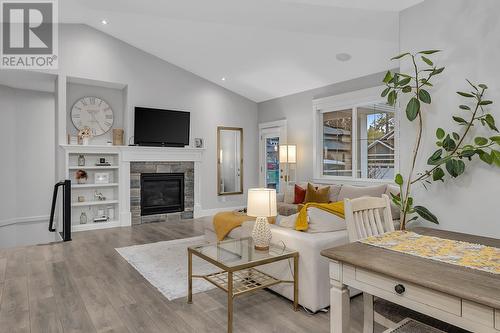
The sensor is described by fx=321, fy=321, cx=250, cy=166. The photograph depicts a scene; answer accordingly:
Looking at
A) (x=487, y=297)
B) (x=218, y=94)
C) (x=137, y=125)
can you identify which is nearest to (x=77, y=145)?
(x=137, y=125)

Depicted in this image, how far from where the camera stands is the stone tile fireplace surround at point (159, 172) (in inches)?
251

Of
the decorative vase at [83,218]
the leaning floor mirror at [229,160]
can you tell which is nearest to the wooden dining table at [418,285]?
the decorative vase at [83,218]

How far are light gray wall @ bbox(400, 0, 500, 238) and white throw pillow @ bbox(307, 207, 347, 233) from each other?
0.89 m

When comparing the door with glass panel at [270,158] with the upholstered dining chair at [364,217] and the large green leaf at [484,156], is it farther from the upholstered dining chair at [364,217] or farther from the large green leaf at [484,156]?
the upholstered dining chair at [364,217]

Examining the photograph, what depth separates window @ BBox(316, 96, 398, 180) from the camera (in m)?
5.52

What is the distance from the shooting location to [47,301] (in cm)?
290

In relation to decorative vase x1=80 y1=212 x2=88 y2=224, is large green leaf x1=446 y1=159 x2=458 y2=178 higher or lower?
higher

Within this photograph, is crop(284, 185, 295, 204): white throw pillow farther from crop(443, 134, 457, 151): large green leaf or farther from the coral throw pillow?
crop(443, 134, 457, 151): large green leaf

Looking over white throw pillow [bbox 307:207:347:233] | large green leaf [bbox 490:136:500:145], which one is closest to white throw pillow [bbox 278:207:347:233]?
white throw pillow [bbox 307:207:347:233]

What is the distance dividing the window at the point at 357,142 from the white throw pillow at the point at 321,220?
297 centimetres

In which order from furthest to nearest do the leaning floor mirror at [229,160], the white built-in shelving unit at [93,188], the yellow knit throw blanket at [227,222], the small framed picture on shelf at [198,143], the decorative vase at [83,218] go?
the leaning floor mirror at [229,160] → the small framed picture on shelf at [198,143] → the decorative vase at [83,218] → the white built-in shelving unit at [93,188] → the yellow knit throw blanket at [227,222]

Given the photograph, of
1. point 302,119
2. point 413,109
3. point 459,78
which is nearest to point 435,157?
point 413,109

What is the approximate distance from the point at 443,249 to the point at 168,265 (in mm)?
3001

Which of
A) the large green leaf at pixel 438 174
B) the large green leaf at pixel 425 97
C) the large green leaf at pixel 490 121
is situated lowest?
the large green leaf at pixel 438 174
